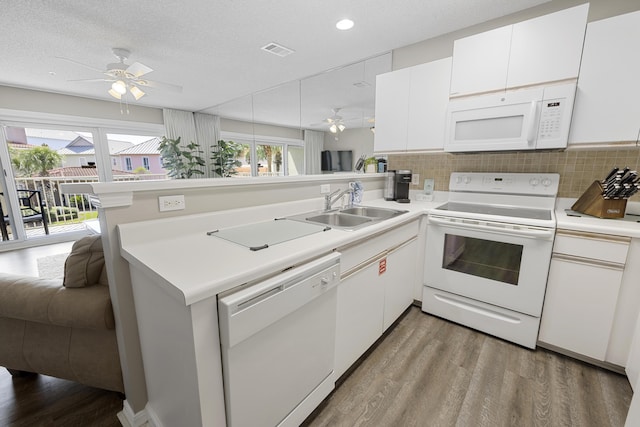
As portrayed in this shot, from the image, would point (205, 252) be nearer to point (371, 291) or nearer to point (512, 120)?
point (371, 291)

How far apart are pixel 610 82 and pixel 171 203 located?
263cm

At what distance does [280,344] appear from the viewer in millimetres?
1016

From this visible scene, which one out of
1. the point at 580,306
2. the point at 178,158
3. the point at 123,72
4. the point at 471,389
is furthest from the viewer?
the point at 178,158

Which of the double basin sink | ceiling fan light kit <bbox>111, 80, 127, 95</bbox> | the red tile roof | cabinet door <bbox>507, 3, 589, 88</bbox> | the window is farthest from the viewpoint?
the window

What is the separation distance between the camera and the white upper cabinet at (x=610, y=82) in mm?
1548

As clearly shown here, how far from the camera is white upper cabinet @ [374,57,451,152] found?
2.24m

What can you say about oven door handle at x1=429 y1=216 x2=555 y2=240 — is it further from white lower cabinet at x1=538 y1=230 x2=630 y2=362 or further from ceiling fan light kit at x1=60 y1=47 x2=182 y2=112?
ceiling fan light kit at x1=60 y1=47 x2=182 y2=112

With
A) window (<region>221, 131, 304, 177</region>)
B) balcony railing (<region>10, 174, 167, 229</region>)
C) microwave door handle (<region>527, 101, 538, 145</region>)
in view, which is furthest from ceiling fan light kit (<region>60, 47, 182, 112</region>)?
microwave door handle (<region>527, 101, 538, 145</region>)

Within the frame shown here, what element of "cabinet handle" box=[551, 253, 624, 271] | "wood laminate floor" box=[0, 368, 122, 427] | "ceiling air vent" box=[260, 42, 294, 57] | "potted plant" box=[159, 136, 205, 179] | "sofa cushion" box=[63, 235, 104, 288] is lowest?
"wood laminate floor" box=[0, 368, 122, 427]

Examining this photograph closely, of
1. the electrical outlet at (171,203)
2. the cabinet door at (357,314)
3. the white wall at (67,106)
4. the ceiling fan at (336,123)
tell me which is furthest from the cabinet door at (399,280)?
the white wall at (67,106)

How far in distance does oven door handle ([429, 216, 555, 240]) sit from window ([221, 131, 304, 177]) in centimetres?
490

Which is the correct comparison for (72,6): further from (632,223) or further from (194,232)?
(632,223)

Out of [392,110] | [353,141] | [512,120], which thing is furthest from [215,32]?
[512,120]

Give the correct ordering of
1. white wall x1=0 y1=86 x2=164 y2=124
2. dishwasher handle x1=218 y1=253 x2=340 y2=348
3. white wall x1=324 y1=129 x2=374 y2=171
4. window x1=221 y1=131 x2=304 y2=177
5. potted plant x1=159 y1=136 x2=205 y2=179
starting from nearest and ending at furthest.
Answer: dishwasher handle x1=218 y1=253 x2=340 y2=348 → white wall x1=324 y1=129 x2=374 y2=171 → white wall x1=0 y1=86 x2=164 y2=124 → potted plant x1=159 y1=136 x2=205 y2=179 → window x1=221 y1=131 x2=304 y2=177
